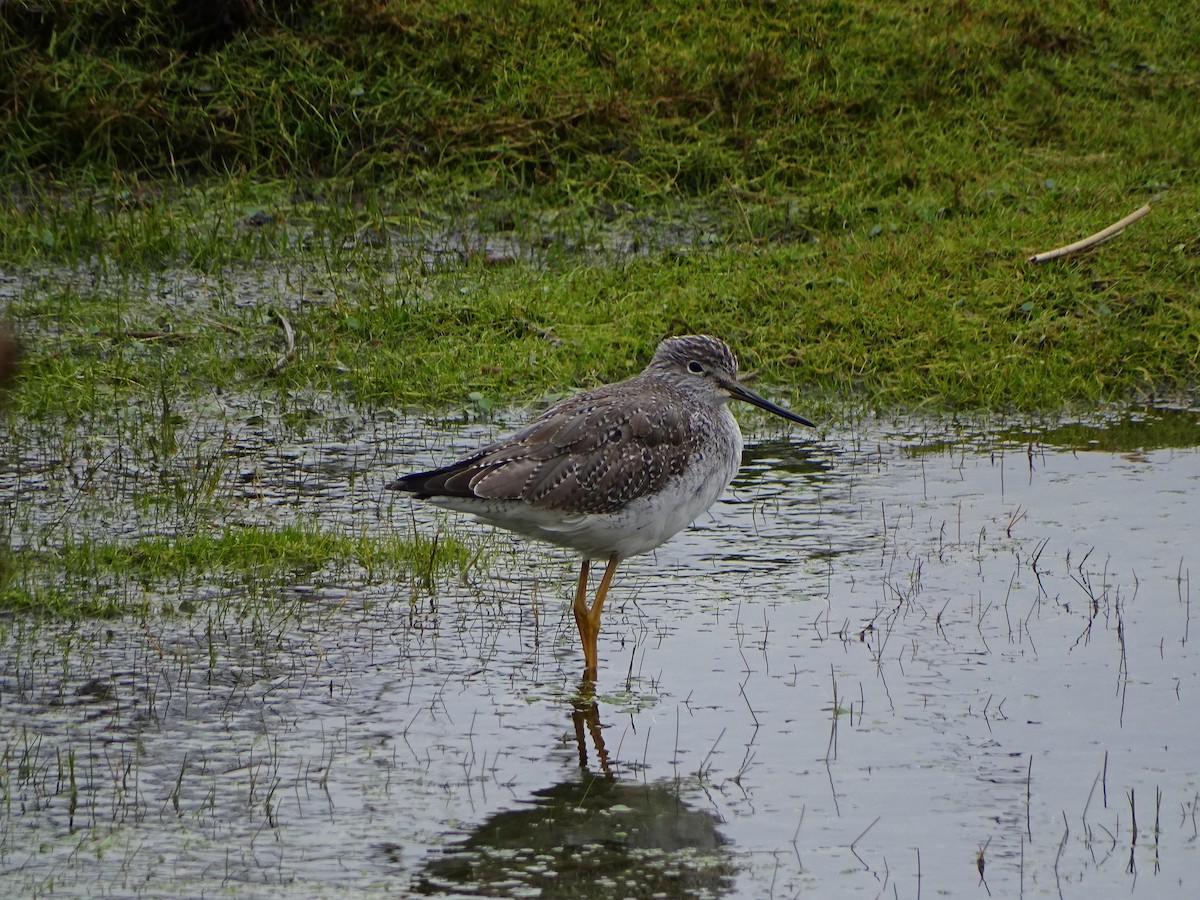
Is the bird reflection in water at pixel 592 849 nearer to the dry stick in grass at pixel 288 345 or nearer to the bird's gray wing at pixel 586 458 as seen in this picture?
the bird's gray wing at pixel 586 458

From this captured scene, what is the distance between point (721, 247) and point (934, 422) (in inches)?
110

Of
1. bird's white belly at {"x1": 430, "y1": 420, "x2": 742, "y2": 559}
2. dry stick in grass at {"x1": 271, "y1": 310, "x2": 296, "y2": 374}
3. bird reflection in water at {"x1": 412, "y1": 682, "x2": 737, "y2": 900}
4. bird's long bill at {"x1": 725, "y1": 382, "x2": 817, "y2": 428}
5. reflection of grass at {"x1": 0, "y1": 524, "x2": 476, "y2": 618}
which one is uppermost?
dry stick in grass at {"x1": 271, "y1": 310, "x2": 296, "y2": 374}

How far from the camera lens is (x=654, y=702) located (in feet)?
21.2

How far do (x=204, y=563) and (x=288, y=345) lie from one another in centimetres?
338

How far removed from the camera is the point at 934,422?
1025cm

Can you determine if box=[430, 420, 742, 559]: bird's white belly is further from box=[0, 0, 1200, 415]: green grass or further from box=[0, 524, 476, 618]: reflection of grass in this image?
box=[0, 0, 1200, 415]: green grass

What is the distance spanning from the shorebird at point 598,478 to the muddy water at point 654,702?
18.0 inches

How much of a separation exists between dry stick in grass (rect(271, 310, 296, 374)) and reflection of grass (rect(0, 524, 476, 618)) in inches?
104

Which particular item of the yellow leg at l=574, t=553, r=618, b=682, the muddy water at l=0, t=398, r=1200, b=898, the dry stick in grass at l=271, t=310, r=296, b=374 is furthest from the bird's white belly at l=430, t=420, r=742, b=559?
the dry stick in grass at l=271, t=310, r=296, b=374

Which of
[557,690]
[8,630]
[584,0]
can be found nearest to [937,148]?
[584,0]

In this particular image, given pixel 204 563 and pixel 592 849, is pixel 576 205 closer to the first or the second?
pixel 204 563

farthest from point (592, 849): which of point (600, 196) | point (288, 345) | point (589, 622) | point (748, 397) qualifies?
point (600, 196)

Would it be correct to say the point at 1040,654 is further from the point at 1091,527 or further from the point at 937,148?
the point at 937,148

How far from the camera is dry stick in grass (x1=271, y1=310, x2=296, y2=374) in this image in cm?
1065
